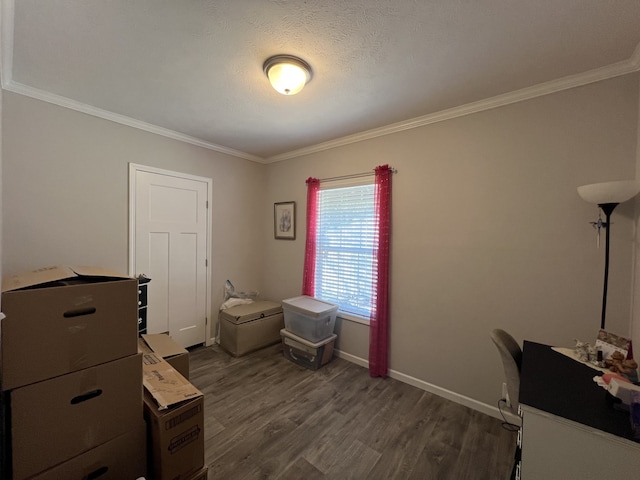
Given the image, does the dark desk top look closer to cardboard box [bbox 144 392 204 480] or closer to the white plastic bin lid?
cardboard box [bbox 144 392 204 480]

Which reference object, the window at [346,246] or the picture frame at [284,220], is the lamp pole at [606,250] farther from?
the picture frame at [284,220]

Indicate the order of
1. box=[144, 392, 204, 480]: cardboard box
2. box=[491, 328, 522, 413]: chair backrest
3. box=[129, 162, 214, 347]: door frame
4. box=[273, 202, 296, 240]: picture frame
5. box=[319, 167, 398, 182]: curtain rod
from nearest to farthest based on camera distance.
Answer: box=[144, 392, 204, 480]: cardboard box
box=[491, 328, 522, 413]: chair backrest
box=[129, 162, 214, 347]: door frame
box=[319, 167, 398, 182]: curtain rod
box=[273, 202, 296, 240]: picture frame

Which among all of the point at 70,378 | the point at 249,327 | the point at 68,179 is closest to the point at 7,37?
the point at 68,179

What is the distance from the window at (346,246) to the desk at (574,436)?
5.53 feet

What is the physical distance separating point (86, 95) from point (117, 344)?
7.10 ft

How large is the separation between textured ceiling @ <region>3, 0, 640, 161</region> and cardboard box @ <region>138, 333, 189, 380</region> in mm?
1875

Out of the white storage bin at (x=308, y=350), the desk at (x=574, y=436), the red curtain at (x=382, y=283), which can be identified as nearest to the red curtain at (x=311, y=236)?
the white storage bin at (x=308, y=350)

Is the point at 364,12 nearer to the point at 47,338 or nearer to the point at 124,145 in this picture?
the point at 47,338

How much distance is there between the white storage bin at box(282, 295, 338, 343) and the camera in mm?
2750

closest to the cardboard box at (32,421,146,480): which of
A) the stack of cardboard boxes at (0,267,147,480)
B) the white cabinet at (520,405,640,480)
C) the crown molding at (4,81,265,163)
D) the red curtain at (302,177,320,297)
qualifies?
the stack of cardboard boxes at (0,267,147,480)

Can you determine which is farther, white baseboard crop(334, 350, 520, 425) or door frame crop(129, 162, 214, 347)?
door frame crop(129, 162, 214, 347)

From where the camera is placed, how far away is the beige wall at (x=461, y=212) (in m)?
1.73

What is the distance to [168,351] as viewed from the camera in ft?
5.64

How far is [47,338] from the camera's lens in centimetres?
100
